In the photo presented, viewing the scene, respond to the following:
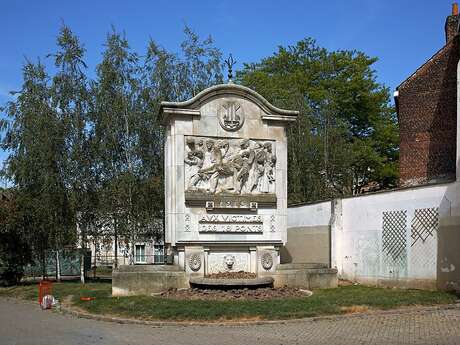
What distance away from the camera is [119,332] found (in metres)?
11.6

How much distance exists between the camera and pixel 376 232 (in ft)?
64.7

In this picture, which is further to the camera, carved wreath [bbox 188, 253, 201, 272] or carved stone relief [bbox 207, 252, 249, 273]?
carved stone relief [bbox 207, 252, 249, 273]

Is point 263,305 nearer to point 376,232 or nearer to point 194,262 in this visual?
point 194,262

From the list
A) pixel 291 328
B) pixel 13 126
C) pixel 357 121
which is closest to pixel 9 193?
pixel 13 126

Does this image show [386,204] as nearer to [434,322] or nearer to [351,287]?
[351,287]

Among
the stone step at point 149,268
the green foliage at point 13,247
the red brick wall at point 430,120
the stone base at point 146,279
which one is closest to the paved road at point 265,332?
the stone base at point 146,279

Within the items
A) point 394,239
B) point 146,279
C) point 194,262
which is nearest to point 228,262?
point 194,262

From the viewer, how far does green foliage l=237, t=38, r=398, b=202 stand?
3281cm

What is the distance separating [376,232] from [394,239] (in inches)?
37.2

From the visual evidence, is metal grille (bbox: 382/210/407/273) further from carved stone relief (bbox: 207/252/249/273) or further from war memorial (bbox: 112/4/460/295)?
carved stone relief (bbox: 207/252/249/273)

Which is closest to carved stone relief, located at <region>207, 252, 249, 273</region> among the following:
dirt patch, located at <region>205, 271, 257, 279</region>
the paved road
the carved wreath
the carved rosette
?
dirt patch, located at <region>205, 271, 257, 279</region>

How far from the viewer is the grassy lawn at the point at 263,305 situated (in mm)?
12789

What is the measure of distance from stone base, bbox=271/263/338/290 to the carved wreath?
2420mm

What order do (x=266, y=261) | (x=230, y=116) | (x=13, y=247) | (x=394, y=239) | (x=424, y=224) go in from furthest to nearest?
1. (x=13, y=247)
2. (x=394, y=239)
3. (x=230, y=116)
4. (x=266, y=261)
5. (x=424, y=224)
